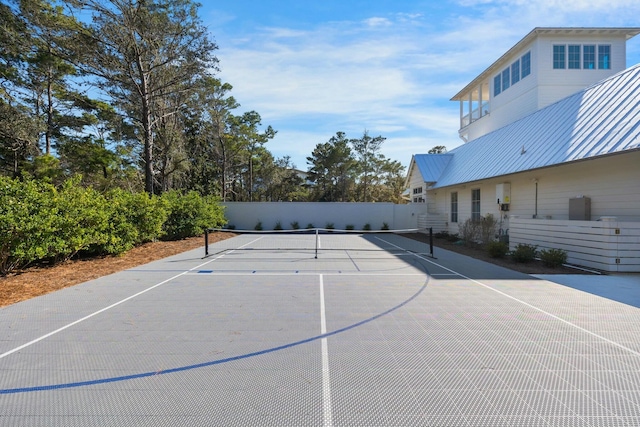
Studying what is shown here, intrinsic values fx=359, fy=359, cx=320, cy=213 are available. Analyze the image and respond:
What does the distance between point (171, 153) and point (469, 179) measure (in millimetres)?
18311

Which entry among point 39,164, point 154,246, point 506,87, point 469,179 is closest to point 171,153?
point 39,164

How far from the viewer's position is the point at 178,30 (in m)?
17.1

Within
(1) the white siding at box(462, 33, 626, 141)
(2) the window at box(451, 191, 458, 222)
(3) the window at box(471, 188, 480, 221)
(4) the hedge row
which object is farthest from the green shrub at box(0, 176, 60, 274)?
(1) the white siding at box(462, 33, 626, 141)

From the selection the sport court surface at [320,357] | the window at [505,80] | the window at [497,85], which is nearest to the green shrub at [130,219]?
the sport court surface at [320,357]

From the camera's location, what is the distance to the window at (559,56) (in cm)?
1745

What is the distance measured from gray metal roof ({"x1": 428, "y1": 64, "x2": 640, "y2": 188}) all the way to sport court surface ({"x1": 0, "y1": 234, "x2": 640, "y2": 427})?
489 centimetres

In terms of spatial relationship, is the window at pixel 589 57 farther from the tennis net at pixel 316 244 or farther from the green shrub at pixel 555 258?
the green shrub at pixel 555 258

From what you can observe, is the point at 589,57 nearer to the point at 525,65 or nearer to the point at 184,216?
the point at 525,65

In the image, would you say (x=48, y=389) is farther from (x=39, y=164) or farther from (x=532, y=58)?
(x=532, y=58)

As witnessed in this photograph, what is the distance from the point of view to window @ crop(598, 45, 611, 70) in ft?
57.5

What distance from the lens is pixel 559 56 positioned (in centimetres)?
1755

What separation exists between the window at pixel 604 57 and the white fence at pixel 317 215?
1338 centimetres

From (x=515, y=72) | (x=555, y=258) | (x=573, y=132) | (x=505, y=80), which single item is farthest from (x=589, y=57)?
(x=555, y=258)

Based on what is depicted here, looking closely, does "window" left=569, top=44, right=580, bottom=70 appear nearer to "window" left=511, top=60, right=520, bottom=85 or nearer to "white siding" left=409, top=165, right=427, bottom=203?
"window" left=511, top=60, right=520, bottom=85
